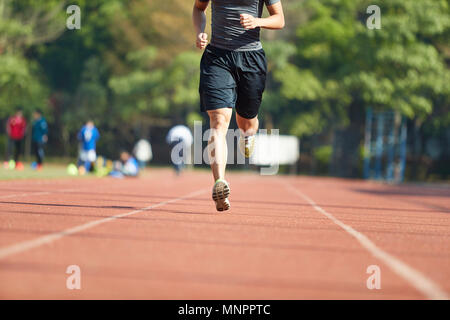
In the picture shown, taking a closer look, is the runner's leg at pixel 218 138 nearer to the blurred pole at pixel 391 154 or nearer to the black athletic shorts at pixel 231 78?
the black athletic shorts at pixel 231 78

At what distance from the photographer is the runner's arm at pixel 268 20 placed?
6.87m

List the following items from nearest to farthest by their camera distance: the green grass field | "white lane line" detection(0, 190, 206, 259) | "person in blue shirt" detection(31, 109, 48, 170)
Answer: "white lane line" detection(0, 190, 206, 259) → the green grass field → "person in blue shirt" detection(31, 109, 48, 170)

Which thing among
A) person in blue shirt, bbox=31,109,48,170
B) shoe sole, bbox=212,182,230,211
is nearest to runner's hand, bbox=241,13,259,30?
shoe sole, bbox=212,182,230,211

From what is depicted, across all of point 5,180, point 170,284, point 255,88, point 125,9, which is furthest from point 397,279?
point 125,9

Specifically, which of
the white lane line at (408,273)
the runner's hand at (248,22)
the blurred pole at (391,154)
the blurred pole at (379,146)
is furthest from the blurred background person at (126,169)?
the white lane line at (408,273)

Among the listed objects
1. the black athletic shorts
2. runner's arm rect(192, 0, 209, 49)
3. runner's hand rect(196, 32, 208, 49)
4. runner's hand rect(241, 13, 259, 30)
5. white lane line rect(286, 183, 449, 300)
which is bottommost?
white lane line rect(286, 183, 449, 300)

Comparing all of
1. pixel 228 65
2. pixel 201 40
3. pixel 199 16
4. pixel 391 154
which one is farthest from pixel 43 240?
pixel 391 154

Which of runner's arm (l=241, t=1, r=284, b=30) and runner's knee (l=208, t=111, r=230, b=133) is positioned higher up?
runner's arm (l=241, t=1, r=284, b=30)

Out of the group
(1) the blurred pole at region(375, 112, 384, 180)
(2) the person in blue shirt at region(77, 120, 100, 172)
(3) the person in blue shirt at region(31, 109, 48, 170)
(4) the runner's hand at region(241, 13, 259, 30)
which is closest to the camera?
Result: (4) the runner's hand at region(241, 13, 259, 30)

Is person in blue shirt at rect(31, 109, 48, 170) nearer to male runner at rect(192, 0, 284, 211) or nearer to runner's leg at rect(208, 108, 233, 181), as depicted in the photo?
male runner at rect(192, 0, 284, 211)

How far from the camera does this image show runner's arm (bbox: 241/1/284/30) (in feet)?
22.5

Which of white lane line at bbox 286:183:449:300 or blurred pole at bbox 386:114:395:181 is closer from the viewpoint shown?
white lane line at bbox 286:183:449:300

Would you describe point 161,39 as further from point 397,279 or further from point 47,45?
point 397,279

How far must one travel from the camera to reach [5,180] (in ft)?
44.5
